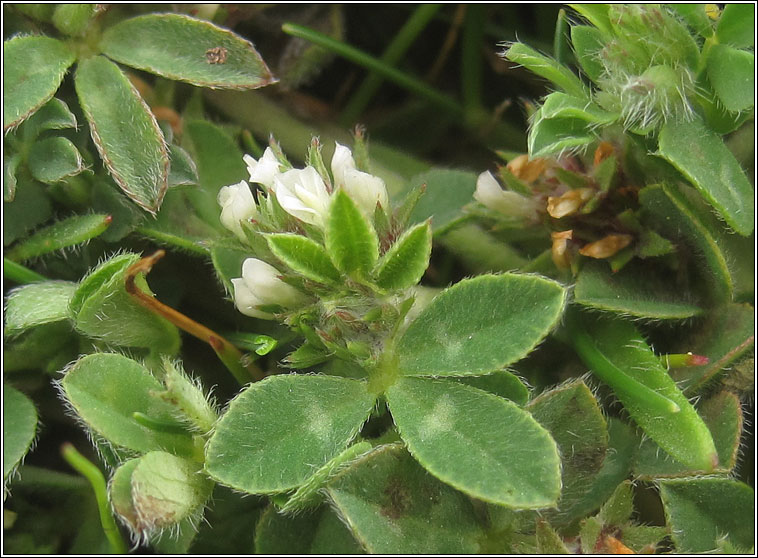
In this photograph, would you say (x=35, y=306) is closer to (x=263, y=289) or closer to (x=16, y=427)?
(x=16, y=427)

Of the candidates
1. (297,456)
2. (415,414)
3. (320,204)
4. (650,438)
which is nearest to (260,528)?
(297,456)

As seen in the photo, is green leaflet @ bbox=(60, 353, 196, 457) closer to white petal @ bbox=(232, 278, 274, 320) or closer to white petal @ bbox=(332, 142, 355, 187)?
white petal @ bbox=(232, 278, 274, 320)

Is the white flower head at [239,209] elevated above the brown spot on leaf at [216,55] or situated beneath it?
situated beneath

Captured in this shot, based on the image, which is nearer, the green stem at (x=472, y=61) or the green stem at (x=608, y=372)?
the green stem at (x=608, y=372)

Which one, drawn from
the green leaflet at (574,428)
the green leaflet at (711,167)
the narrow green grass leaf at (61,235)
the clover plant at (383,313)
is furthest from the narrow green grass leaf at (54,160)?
the green leaflet at (711,167)

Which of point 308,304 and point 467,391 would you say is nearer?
point 467,391

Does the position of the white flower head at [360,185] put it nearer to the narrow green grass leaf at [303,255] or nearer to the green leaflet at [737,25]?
the narrow green grass leaf at [303,255]

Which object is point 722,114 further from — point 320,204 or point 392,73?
point 392,73
